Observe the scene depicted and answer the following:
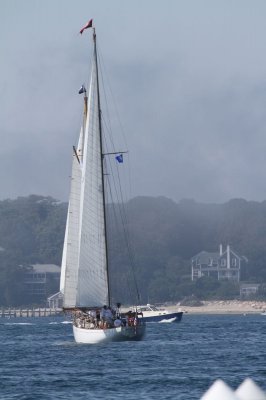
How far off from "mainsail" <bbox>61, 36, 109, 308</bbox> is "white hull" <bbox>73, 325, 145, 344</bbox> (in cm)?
186

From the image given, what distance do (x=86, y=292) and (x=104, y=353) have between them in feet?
38.7

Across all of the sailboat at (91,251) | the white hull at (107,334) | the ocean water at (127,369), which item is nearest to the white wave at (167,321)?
the ocean water at (127,369)

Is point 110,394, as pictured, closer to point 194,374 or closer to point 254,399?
point 194,374

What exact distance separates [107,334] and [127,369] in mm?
20106

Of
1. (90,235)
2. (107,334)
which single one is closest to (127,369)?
(107,334)

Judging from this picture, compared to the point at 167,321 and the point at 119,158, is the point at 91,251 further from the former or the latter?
the point at 167,321

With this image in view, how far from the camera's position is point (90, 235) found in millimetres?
80438

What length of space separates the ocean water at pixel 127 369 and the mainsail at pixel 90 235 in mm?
3305

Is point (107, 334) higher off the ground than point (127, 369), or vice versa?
point (107, 334)

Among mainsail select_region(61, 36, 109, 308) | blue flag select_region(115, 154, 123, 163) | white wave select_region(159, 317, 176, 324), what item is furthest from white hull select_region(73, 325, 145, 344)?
white wave select_region(159, 317, 176, 324)

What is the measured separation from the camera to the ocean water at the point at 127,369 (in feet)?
153

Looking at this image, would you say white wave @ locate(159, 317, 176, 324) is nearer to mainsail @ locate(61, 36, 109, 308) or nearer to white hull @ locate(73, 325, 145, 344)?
mainsail @ locate(61, 36, 109, 308)

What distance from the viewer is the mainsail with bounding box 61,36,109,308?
261 feet

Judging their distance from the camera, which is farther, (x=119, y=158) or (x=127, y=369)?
(x=119, y=158)
